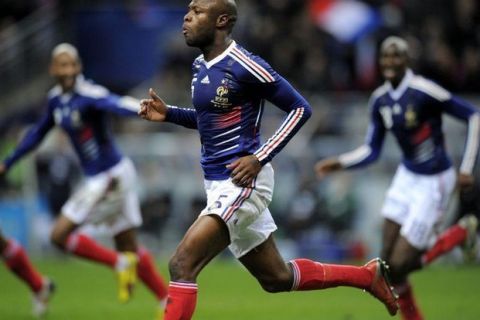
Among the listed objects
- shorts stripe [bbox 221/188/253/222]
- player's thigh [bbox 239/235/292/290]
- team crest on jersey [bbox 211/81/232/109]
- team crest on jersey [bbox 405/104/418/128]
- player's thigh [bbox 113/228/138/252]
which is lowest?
player's thigh [bbox 113/228/138/252]

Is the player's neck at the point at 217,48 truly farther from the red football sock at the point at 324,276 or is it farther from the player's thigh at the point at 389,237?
the player's thigh at the point at 389,237

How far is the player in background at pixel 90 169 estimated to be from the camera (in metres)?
11.2

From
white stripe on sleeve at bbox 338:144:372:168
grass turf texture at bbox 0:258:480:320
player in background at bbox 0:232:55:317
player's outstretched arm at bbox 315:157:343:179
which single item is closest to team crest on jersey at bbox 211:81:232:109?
player's outstretched arm at bbox 315:157:343:179

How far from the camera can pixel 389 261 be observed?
9703 millimetres

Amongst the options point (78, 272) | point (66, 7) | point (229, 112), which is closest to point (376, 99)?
point (229, 112)

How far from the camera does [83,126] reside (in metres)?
11.3

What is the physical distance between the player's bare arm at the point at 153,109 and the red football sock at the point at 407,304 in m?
3.03

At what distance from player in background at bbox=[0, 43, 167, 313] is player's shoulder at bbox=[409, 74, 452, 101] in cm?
328

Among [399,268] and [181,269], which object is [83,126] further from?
[181,269]

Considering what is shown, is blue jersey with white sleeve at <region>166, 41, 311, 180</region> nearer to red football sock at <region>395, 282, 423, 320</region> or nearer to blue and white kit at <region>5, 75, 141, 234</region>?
red football sock at <region>395, 282, 423, 320</region>

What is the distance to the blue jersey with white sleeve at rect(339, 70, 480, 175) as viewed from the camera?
979cm

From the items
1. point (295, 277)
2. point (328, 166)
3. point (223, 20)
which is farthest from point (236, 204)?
point (328, 166)

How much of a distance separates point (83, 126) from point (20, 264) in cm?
164

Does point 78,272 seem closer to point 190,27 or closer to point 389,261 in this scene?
point 389,261
